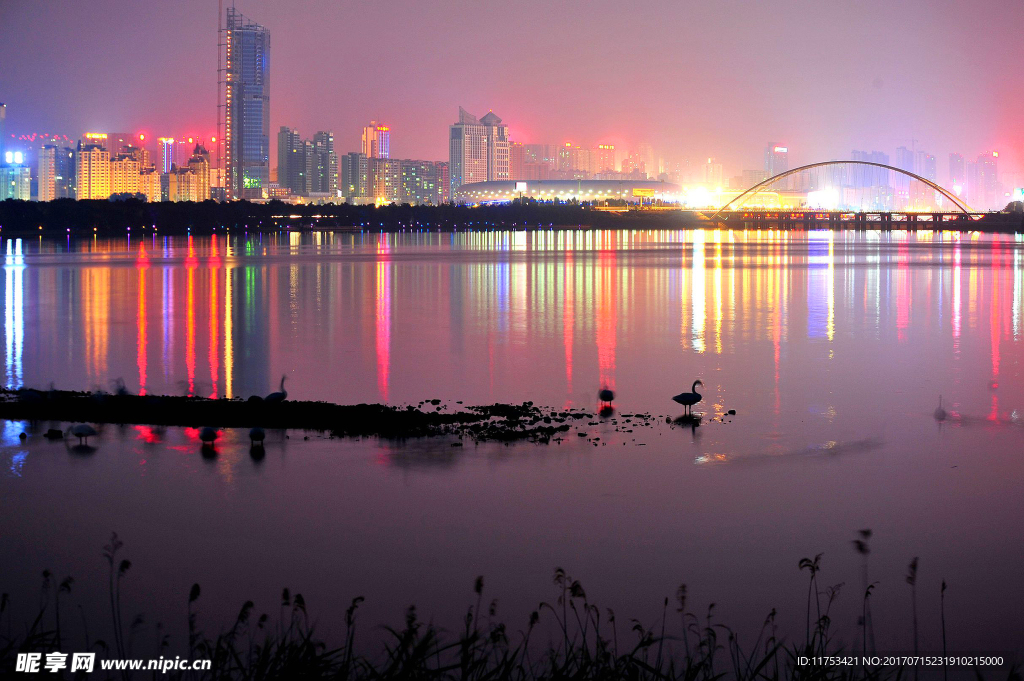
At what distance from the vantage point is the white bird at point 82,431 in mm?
13703

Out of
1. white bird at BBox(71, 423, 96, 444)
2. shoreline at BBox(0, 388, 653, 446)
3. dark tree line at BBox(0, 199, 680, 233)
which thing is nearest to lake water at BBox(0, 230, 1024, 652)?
white bird at BBox(71, 423, 96, 444)

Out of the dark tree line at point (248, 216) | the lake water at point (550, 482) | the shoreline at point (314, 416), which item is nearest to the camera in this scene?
the lake water at point (550, 482)

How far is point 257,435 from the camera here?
13484 millimetres

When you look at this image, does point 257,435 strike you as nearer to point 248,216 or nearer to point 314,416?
point 314,416

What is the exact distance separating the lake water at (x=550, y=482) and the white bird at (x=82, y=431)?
0.19 meters

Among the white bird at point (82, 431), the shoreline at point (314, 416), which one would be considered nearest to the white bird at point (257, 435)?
the shoreline at point (314, 416)

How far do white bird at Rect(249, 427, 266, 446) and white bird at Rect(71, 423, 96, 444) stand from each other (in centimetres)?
210

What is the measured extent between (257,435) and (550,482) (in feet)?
13.0

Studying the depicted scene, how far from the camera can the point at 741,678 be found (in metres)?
6.89

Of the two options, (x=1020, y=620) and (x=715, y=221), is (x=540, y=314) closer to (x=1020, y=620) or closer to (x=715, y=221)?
(x=1020, y=620)

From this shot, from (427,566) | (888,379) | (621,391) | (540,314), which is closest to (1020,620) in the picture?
(427,566)

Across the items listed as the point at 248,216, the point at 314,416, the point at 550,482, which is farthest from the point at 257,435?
the point at 248,216

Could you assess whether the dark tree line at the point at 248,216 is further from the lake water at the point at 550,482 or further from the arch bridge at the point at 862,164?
the lake water at the point at 550,482

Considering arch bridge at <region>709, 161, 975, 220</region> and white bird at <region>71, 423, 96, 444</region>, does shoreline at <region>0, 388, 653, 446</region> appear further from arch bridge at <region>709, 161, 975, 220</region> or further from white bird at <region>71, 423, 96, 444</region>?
arch bridge at <region>709, 161, 975, 220</region>
